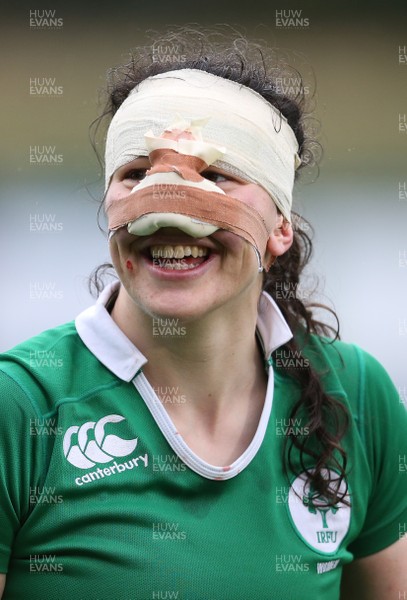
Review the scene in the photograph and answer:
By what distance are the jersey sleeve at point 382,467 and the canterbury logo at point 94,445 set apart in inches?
21.0

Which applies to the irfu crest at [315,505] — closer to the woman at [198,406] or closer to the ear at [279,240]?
the woman at [198,406]

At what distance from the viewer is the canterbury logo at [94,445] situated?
1.66m

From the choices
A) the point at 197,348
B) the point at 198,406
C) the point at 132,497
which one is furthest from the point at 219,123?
the point at 132,497

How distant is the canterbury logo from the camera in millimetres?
1661

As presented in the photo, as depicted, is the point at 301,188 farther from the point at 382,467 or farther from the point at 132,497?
the point at 132,497

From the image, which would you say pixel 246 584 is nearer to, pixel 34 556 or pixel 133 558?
pixel 133 558

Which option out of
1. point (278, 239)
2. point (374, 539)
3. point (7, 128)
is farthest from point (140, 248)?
point (7, 128)

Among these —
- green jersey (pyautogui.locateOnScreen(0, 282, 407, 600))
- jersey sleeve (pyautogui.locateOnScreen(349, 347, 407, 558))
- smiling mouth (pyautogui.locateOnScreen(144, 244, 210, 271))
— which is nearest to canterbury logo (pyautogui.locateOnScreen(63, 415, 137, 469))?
green jersey (pyautogui.locateOnScreen(0, 282, 407, 600))

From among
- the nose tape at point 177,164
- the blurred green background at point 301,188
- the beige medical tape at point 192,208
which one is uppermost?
the nose tape at point 177,164

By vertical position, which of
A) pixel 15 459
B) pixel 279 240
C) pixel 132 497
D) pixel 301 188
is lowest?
pixel 301 188

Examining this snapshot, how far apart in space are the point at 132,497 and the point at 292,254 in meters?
0.69

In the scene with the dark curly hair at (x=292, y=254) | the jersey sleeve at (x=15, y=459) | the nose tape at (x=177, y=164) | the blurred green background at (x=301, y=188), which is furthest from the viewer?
the blurred green background at (x=301, y=188)

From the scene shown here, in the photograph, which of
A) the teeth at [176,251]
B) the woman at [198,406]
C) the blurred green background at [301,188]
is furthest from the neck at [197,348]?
the blurred green background at [301,188]

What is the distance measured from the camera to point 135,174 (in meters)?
1.81
